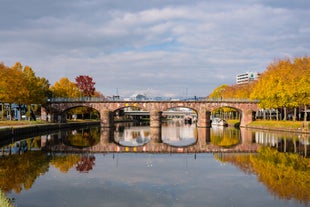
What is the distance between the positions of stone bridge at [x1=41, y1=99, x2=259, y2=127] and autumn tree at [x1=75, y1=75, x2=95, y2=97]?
29304 mm

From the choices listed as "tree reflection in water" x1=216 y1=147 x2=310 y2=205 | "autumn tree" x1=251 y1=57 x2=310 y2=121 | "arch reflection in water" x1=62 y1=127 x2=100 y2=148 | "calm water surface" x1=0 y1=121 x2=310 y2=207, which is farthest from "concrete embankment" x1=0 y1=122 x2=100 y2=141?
"autumn tree" x1=251 y1=57 x2=310 y2=121

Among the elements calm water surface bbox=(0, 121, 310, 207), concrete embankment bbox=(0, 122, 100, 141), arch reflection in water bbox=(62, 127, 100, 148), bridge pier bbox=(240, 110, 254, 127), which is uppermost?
bridge pier bbox=(240, 110, 254, 127)

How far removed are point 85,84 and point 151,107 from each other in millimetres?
37921

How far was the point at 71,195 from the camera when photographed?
813 inches

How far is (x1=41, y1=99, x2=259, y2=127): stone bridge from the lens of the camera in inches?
3814

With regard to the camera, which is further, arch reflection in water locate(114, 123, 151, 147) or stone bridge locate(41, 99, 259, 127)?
stone bridge locate(41, 99, 259, 127)

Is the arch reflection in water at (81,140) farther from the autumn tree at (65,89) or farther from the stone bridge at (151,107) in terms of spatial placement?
the autumn tree at (65,89)

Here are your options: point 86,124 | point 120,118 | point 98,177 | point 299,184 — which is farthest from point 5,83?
point 120,118

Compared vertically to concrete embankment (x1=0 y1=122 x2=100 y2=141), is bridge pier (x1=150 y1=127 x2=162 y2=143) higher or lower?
lower

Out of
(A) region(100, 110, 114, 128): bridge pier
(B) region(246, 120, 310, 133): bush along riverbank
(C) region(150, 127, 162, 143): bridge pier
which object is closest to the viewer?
(C) region(150, 127, 162, 143): bridge pier

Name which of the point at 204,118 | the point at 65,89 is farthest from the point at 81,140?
the point at 65,89

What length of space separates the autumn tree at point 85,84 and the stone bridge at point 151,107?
29304 mm

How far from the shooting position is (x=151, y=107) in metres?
98.4

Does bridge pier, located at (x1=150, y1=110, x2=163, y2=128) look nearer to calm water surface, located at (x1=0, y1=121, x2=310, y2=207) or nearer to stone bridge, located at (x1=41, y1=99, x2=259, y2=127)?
stone bridge, located at (x1=41, y1=99, x2=259, y2=127)
